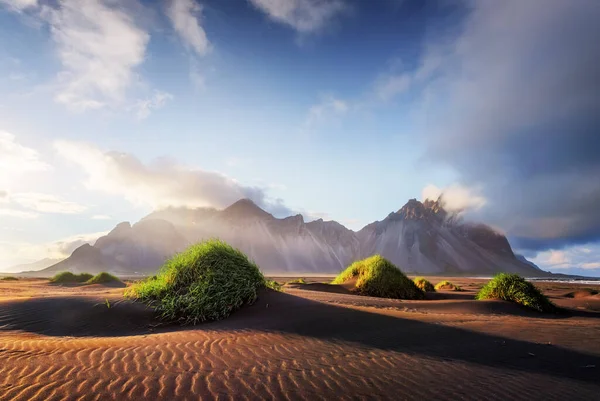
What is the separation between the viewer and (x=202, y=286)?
27.5ft

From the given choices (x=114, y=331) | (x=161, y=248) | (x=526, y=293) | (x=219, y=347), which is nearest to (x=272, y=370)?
(x=219, y=347)

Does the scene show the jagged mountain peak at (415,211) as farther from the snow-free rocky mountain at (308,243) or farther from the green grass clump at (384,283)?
the green grass clump at (384,283)

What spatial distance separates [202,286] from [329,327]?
3.31 meters

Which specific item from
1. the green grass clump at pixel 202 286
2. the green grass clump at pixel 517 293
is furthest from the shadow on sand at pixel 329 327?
the green grass clump at pixel 517 293

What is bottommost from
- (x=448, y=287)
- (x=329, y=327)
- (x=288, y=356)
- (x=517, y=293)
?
(x=288, y=356)

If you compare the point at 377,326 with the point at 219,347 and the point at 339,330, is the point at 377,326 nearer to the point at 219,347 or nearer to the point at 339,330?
the point at 339,330

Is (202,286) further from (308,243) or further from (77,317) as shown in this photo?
(308,243)

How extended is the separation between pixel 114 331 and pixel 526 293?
13.3m

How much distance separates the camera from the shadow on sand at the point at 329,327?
5344 mm

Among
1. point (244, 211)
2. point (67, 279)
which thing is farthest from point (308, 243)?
point (67, 279)

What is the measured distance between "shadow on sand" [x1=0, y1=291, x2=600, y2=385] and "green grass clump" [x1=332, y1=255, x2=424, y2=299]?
858 centimetres

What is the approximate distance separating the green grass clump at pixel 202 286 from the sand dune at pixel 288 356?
41 centimetres

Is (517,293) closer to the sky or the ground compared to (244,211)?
closer to the ground

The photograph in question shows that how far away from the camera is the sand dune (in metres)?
3.87
